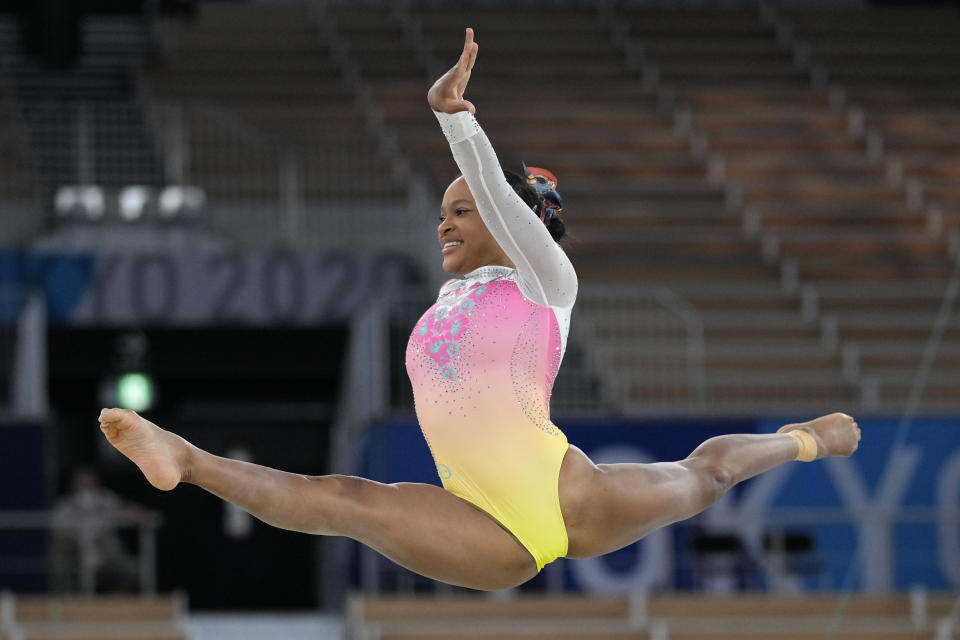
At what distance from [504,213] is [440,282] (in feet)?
24.2

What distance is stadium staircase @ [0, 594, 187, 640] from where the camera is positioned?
360 inches

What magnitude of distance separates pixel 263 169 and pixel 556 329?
8782 millimetres

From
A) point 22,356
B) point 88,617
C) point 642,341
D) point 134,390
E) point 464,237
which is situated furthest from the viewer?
point 134,390

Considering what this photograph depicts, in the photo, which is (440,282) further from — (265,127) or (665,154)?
(665,154)

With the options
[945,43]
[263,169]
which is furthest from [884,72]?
[263,169]

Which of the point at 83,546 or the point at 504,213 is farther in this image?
the point at 83,546

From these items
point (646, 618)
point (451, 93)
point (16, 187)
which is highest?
point (16, 187)

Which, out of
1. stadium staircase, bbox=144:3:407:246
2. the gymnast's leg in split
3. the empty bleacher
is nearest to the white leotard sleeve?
the gymnast's leg in split

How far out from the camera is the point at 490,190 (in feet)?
12.7

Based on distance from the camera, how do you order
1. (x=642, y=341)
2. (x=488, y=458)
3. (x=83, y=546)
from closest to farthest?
(x=488, y=458) → (x=83, y=546) → (x=642, y=341)

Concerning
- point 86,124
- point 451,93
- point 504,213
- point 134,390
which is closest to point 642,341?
point 134,390

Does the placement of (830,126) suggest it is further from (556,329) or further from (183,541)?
(556,329)

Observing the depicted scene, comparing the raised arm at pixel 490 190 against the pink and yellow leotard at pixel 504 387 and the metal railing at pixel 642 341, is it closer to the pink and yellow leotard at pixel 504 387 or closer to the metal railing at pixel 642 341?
the pink and yellow leotard at pixel 504 387

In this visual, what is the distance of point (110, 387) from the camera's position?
14398 millimetres
